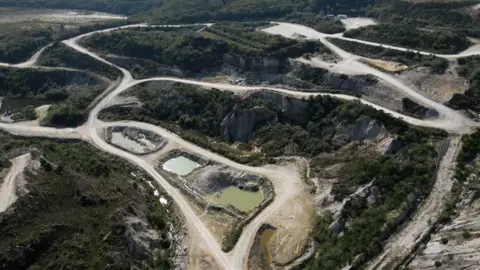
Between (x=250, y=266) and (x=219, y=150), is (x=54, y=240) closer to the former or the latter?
(x=250, y=266)

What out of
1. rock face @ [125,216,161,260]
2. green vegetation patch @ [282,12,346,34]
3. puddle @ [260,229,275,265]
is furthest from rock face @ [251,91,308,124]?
rock face @ [125,216,161,260]

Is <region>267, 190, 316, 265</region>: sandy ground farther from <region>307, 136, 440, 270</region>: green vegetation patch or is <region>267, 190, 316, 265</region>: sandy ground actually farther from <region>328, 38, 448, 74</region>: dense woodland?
<region>328, 38, 448, 74</region>: dense woodland

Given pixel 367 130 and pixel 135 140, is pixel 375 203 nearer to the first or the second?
pixel 367 130

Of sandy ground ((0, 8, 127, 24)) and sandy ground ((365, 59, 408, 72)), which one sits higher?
sandy ground ((365, 59, 408, 72))

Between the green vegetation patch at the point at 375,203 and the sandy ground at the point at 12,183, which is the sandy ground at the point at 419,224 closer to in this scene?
the green vegetation patch at the point at 375,203

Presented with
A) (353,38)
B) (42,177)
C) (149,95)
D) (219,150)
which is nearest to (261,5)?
(353,38)

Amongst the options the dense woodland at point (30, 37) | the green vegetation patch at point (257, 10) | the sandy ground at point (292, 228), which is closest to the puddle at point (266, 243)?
the sandy ground at point (292, 228)
